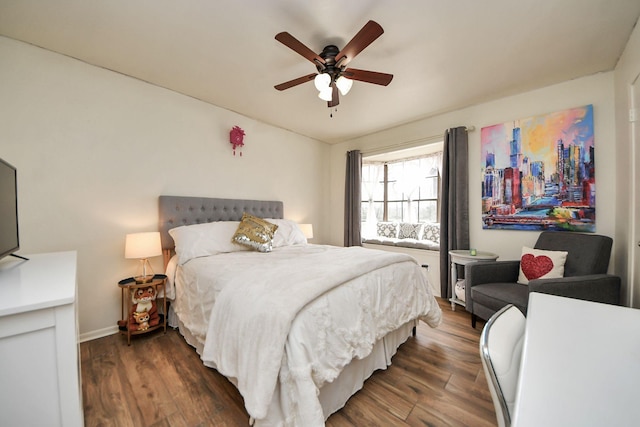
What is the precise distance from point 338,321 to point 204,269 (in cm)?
117

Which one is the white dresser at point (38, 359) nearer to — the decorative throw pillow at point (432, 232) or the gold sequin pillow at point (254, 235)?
the gold sequin pillow at point (254, 235)

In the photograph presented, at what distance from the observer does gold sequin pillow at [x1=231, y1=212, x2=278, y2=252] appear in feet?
8.61

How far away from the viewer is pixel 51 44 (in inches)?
77.0

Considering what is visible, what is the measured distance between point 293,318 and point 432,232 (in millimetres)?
3392

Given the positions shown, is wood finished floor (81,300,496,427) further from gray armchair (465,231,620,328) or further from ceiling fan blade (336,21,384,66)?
ceiling fan blade (336,21,384,66)

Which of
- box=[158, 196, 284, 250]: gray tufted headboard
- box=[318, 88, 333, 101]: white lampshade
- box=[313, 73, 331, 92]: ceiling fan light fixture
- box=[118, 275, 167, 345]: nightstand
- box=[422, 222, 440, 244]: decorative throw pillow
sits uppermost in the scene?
box=[313, 73, 331, 92]: ceiling fan light fixture

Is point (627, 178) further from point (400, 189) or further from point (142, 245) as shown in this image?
point (142, 245)

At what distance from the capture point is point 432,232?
12.9 ft

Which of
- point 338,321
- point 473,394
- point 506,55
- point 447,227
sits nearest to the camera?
point 338,321

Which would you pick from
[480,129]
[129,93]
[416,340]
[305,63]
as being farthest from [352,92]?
[416,340]

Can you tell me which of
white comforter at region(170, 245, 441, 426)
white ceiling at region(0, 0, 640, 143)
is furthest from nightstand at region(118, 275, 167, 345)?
white ceiling at region(0, 0, 640, 143)

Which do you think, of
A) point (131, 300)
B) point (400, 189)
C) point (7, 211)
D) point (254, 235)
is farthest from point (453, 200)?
point (7, 211)

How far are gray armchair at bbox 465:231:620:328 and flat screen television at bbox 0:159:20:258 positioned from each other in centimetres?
326

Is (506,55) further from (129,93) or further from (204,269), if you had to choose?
(129,93)
